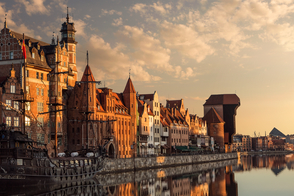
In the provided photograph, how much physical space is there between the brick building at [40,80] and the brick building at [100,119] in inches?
118

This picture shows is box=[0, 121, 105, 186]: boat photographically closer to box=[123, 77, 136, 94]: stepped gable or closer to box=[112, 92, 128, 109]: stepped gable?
box=[112, 92, 128, 109]: stepped gable

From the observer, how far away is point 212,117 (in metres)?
195

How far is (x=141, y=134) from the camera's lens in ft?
393

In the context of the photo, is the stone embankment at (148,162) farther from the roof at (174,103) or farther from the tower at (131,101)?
the roof at (174,103)

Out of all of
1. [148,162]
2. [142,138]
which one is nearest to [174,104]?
[142,138]

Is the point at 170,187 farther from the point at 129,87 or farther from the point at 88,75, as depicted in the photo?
the point at 129,87

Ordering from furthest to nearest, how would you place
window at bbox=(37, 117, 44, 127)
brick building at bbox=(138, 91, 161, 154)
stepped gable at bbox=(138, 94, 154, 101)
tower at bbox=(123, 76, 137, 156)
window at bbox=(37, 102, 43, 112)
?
stepped gable at bbox=(138, 94, 154, 101)
brick building at bbox=(138, 91, 161, 154)
tower at bbox=(123, 76, 137, 156)
window at bbox=(37, 102, 43, 112)
window at bbox=(37, 117, 44, 127)

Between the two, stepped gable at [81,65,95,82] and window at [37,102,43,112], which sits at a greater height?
stepped gable at [81,65,95,82]

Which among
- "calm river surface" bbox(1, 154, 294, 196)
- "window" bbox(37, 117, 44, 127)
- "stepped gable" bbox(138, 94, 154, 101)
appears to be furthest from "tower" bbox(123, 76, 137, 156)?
"window" bbox(37, 117, 44, 127)

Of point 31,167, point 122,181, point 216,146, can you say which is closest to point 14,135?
point 31,167

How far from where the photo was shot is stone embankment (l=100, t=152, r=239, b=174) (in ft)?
288

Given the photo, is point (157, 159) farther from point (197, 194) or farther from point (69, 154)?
point (197, 194)

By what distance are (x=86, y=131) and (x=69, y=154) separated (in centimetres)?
751

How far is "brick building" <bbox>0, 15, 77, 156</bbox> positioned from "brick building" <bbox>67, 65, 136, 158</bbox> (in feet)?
9.80
